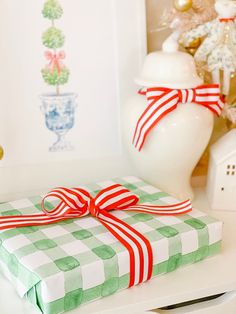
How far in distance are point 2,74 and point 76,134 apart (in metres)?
0.17

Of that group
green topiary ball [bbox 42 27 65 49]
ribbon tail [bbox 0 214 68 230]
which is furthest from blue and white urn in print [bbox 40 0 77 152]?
ribbon tail [bbox 0 214 68 230]

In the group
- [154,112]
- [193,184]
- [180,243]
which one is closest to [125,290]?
[180,243]

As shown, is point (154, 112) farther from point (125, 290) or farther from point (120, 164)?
point (125, 290)

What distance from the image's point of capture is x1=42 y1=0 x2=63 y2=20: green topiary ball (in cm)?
91

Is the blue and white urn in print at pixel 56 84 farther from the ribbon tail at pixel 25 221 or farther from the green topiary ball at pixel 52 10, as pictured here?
the ribbon tail at pixel 25 221

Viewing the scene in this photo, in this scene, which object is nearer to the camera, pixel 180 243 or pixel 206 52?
pixel 180 243

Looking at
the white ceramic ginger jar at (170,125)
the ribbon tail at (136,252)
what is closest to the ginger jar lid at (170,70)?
the white ceramic ginger jar at (170,125)

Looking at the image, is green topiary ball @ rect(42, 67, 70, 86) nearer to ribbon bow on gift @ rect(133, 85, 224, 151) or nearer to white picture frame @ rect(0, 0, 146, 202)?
white picture frame @ rect(0, 0, 146, 202)

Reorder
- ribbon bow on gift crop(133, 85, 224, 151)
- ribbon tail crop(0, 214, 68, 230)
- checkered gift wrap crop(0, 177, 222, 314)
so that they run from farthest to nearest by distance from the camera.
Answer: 1. ribbon bow on gift crop(133, 85, 224, 151)
2. ribbon tail crop(0, 214, 68, 230)
3. checkered gift wrap crop(0, 177, 222, 314)

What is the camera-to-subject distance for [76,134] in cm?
98

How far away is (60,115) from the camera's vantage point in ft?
3.14

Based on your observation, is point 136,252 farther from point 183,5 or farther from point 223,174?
point 183,5

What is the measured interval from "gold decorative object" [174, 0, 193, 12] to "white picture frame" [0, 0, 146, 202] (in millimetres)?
78

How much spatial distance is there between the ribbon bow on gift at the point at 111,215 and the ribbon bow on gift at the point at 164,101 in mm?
107
